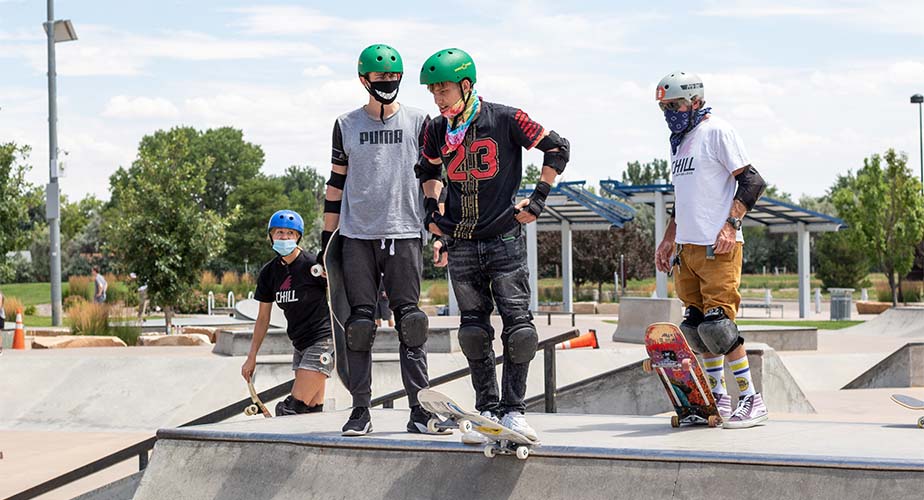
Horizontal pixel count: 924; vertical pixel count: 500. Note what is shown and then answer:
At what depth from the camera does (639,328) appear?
18.6 meters

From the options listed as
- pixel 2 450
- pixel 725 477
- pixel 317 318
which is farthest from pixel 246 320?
pixel 725 477

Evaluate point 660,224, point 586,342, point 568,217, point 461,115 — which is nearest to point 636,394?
point 586,342

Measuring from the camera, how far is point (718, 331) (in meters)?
5.65

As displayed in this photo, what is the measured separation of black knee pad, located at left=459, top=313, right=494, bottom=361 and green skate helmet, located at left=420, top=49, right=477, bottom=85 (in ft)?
3.88

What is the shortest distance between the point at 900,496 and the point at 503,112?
99.9 inches

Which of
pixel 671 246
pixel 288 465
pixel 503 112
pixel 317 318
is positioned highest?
pixel 503 112

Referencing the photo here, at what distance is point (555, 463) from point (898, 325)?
17821mm

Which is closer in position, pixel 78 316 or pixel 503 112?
pixel 503 112

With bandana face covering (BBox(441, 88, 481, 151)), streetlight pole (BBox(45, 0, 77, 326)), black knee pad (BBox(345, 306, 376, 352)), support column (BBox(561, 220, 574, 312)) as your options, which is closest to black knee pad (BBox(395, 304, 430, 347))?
black knee pad (BBox(345, 306, 376, 352))

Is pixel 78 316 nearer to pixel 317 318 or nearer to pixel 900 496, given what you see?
pixel 317 318

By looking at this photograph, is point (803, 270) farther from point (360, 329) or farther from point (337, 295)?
point (360, 329)

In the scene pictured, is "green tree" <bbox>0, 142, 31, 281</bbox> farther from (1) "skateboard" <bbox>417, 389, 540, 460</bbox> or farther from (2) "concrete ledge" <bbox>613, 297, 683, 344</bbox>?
(1) "skateboard" <bbox>417, 389, 540, 460</bbox>

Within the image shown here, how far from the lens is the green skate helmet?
17.4 feet

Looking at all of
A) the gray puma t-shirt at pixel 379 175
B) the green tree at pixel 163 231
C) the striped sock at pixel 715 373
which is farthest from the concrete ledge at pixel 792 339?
the green tree at pixel 163 231
